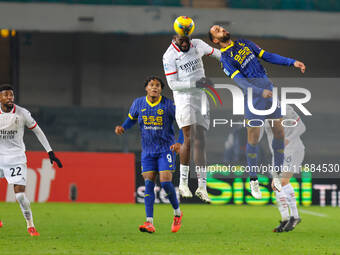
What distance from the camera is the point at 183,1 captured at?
90.1 ft

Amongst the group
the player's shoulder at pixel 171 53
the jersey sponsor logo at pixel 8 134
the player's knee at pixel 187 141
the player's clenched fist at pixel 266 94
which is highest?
the player's shoulder at pixel 171 53

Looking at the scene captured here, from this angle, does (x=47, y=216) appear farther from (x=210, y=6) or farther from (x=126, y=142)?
(x=210, y=6)

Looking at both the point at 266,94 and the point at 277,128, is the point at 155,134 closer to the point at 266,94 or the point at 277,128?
the point at 277,128

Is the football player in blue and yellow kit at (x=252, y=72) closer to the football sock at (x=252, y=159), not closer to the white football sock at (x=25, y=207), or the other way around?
the football sock at (x=252, y=159)

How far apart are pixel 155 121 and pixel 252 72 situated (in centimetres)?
239

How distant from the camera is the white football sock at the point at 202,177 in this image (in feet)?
34.5

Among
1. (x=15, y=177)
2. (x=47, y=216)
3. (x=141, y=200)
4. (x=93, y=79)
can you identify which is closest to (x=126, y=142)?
(x=141, y=200)

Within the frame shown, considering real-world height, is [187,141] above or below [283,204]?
above

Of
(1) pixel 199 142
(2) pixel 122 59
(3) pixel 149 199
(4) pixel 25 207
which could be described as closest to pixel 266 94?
(1) pixel 199 142

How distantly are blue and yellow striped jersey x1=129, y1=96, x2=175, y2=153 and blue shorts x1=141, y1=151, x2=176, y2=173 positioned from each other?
2.8 inches

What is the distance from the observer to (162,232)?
42.7 ft

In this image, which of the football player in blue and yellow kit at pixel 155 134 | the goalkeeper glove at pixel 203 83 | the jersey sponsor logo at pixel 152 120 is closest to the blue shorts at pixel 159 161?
the football player in blue and yellow kit at pixel 155 134

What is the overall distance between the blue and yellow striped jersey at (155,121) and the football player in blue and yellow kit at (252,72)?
196 cm

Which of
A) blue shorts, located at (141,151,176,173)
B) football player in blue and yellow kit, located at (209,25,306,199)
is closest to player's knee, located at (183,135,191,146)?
football player in blue and yellow kit, located at (209,25,306,199)
